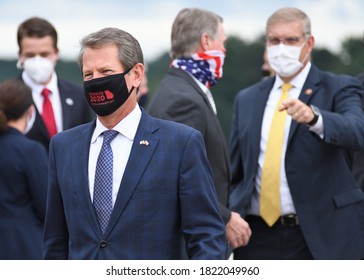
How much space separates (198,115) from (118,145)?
1.55 meters

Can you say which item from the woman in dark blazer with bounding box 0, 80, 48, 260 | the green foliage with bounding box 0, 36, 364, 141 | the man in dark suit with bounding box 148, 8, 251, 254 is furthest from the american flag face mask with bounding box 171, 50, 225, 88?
the green foliage with bounding box 0, 36, 364, 141

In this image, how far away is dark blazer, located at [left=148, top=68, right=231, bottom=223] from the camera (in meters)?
6.18

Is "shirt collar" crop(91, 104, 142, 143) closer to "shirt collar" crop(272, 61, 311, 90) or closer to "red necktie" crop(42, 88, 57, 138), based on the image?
"shirt collar" crop(272, 61, 311, 90)

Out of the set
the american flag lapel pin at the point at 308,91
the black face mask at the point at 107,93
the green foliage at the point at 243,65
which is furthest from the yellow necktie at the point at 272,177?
the green foliage at the point at 243,65

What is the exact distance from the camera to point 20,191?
692 cm

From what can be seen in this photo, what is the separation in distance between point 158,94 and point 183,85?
18 cm

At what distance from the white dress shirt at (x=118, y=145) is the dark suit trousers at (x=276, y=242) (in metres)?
2.35

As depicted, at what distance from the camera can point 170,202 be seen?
4602 mm

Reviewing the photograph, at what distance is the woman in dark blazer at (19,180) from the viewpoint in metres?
6.89

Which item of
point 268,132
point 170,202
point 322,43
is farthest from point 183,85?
point 322,43

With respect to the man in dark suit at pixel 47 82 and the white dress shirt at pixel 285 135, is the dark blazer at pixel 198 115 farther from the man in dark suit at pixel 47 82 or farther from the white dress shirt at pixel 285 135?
the man in dark suit at pixel 47 82

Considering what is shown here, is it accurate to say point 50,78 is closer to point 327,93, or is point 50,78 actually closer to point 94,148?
point 327,93

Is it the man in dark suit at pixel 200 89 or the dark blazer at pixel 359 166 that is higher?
the man in dark suit at pixel 200 89

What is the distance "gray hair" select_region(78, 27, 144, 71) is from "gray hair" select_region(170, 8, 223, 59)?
6.22 feet
